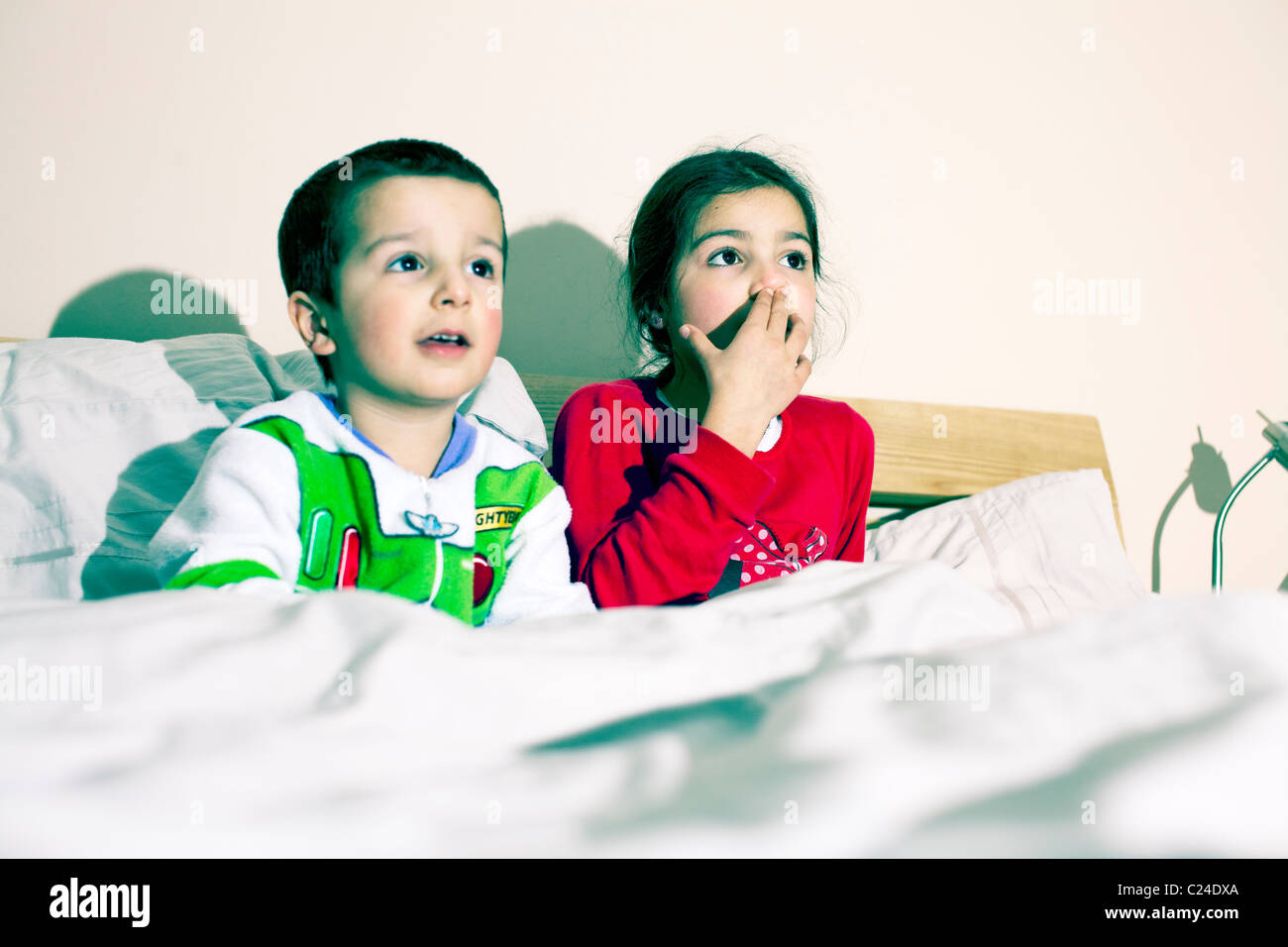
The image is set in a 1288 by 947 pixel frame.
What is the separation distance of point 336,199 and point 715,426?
44 cm

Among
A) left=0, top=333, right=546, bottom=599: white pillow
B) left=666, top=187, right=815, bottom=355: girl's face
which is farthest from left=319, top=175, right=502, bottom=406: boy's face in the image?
left=666, top=187, right=815, bottom=355: girl's face

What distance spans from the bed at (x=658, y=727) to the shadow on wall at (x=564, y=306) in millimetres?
810

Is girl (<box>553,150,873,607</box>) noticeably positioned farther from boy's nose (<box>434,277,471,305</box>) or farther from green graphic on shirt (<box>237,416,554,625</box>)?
boy's nose (<box>434,277,471,305</box>)

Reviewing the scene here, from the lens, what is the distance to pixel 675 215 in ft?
3.49

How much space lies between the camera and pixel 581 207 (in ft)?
4.32

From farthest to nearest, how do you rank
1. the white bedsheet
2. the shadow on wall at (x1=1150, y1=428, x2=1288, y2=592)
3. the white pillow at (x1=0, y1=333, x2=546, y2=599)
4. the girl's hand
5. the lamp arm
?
the shadow on wall at (x1=1150, y1=428, x2=1288, y2=592) < the lamp arm < the girl's hand < the white pillow at (x1=0, y1=333, x2=546, y2=599) < the white bedsheet

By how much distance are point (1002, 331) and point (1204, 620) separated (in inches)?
50.8

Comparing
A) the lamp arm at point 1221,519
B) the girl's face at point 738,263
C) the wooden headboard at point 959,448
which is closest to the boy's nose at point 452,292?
the girl's face at point 738,263

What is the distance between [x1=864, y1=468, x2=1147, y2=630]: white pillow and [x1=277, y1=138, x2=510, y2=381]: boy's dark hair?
0.79 metres

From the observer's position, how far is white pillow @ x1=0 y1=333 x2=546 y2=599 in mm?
788

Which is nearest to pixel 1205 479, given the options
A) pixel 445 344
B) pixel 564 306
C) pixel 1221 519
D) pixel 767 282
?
pixel 1221 519

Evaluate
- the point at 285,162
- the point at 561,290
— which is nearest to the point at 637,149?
the point at 561,290

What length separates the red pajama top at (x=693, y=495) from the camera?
825 mm
